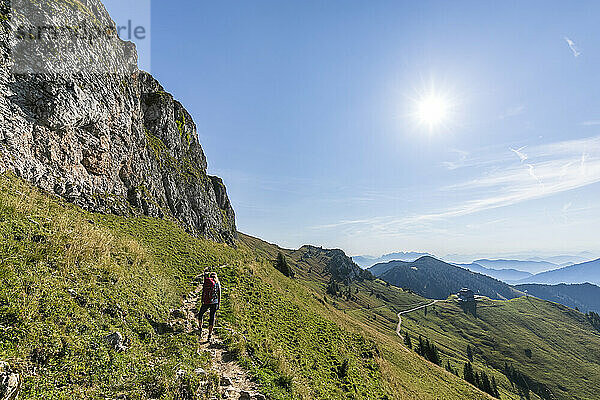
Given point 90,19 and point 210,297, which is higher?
point 90,19

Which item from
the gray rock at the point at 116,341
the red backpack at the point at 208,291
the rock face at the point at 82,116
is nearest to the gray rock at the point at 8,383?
the gray rock at the point at 116,341

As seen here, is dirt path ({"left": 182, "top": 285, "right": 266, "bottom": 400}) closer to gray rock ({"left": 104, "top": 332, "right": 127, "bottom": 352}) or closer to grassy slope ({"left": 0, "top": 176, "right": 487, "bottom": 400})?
grassy slope ({"left": 0, "top": 176, "right": 487, "bottom": 400})

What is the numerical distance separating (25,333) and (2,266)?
11.8 ft

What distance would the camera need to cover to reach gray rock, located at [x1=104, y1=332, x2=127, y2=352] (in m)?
9.31

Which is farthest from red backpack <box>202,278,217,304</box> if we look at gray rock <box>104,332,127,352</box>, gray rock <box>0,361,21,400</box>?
gray rock <box>0,361,21,400</box>

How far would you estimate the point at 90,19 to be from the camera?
39312 mm

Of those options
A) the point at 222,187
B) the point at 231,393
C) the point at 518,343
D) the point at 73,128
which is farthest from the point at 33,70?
the point at 518,343

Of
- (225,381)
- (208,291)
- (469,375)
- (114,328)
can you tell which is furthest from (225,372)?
(469,375)

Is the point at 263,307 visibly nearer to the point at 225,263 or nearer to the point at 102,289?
the point at 225,263

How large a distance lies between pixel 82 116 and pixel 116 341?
3343 cm

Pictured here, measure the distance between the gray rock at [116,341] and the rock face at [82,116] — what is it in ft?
69.2

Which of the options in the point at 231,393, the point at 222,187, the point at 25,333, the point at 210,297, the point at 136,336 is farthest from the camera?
the point at 222,187

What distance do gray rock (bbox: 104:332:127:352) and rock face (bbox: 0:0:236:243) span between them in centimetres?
2110

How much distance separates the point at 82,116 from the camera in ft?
102
